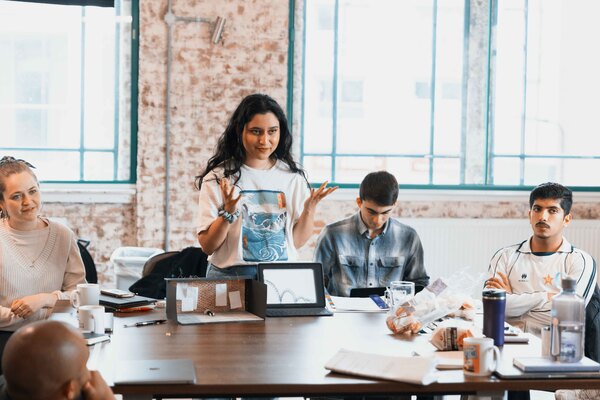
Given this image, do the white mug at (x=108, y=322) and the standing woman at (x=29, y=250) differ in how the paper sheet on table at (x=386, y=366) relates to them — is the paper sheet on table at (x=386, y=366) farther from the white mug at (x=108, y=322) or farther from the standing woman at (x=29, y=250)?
the standing woman at (x=29, y=250)

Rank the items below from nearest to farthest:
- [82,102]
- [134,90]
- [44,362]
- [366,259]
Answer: [44,362] → [366,259] → [134,90] → [82,102]

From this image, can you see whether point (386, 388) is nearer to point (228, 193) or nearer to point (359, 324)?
point (359, 324)

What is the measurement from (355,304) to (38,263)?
1.24 m

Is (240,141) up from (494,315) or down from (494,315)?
up

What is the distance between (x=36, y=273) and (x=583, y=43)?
475cm

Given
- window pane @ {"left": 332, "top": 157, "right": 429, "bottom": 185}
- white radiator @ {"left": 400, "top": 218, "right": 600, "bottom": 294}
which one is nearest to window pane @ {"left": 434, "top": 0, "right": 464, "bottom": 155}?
window pane @ {"left": 332, "top": 157, "right": 429, "bottom": 185}

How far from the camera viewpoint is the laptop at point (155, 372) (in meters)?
2.16

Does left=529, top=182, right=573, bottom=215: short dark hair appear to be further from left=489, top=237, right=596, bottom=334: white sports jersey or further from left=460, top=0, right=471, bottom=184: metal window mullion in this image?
left=460, top=0, right=471, bottom=184: metal window mullion

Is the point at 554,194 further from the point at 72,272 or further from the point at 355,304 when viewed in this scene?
the point at 72,272

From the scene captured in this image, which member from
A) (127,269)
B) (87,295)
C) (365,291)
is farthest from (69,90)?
(87,295)

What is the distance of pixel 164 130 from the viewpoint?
19.8 feet

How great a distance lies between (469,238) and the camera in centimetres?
621

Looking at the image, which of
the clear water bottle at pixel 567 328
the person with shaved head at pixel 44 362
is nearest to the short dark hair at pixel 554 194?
the clear water bottle at pixel 567 328

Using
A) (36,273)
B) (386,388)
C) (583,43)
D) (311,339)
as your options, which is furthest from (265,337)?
(583,43)
